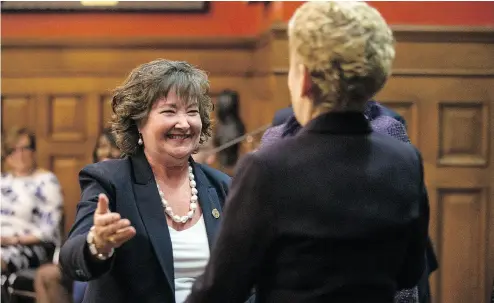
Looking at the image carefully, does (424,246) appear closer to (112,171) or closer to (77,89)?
(112,171)

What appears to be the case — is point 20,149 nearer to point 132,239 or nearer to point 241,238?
point 132,239

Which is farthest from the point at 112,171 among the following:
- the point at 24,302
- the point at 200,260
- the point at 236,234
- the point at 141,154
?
the point at 24,302

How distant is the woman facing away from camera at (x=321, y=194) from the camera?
4.60 ft

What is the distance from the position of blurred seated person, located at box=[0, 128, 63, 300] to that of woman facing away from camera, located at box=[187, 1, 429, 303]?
3779 millimetres

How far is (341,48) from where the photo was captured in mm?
1397

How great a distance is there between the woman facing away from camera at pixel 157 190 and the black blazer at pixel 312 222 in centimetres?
58

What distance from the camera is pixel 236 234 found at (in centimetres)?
141

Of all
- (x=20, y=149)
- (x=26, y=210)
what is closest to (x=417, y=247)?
(x=26, y=210)

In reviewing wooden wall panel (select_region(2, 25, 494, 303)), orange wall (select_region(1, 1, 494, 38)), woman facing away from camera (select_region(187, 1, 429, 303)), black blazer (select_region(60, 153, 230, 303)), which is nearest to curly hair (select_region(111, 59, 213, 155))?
black blazer (select_region(60, 153, 230, 303))

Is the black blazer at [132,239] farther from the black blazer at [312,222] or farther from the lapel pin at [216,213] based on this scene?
the black blazer at [312,222]

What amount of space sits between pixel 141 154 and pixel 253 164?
86 centimetres

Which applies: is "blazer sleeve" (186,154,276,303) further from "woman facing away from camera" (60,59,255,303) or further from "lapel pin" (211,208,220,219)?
"lapel pin" (211,208,220,219)

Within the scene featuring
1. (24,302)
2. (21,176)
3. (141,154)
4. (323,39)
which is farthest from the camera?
(21,176)

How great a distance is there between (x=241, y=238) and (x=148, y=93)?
0.84m
